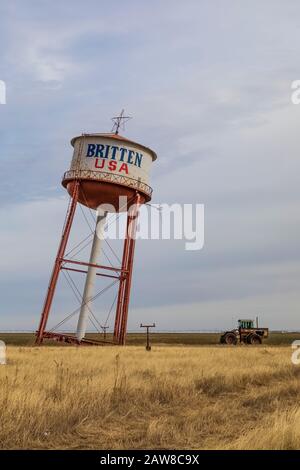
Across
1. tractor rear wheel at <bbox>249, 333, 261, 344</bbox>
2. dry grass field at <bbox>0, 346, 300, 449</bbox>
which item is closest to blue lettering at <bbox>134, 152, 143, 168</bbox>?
tractor rear wheel at <bbox>249, 333, 261, 344</bbox>

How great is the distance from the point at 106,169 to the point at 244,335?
24.8m

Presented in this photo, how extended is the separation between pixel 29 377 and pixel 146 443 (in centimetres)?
666

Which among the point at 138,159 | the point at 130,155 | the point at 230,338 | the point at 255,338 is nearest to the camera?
the point at 130,155

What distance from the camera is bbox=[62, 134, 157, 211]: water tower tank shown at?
35.3 meters

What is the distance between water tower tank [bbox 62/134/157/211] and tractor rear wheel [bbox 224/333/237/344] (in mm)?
19620

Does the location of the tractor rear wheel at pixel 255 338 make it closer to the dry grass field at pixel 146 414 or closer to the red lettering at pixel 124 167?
the red lettering at pixel 124 167

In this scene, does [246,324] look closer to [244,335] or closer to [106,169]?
[244,335]

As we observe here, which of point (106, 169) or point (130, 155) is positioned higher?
point (130, 155)

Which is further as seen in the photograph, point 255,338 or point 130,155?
point 255,338

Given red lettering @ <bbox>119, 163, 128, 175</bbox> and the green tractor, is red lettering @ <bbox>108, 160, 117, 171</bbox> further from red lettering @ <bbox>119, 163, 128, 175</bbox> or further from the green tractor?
the green tractor

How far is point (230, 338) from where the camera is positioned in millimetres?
49969

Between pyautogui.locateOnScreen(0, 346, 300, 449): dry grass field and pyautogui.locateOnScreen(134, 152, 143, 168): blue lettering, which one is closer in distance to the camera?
pyautogui.locateOnScreen(0, 346, 300, 449): dry grass field

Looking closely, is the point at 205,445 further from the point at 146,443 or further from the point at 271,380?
the point at 271,380

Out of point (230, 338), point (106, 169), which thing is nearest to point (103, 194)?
point (106, 169)
